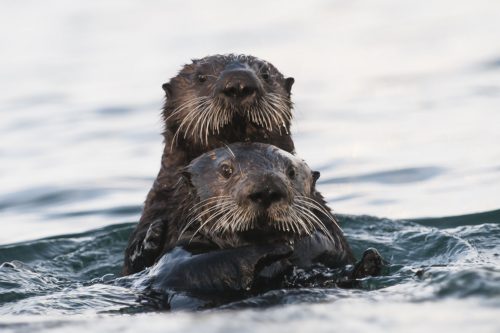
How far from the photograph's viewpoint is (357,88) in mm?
14430

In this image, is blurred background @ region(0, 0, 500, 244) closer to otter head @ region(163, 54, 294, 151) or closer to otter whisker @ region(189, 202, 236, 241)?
otter head @ region(163, 54, 294, 151)

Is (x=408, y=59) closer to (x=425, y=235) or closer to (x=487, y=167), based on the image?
(x=487, y=167)

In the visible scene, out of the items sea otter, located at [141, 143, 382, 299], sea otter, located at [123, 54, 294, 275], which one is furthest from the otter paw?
sea otter, located at [123, 54, 294, 275]

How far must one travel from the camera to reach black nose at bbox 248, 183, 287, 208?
21.7 ft

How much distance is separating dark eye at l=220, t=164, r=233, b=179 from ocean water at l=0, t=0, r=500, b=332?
824mm

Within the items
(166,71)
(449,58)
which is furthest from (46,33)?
(449,58)

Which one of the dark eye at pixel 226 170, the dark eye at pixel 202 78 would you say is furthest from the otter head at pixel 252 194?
the dark eye at pixel 202 78

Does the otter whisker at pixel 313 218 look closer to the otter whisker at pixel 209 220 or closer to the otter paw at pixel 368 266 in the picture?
the otter paw at pixel 368 266

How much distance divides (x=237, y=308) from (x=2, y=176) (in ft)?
22.7

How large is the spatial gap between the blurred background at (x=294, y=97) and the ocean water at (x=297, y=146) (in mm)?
29

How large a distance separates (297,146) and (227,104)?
4.86m

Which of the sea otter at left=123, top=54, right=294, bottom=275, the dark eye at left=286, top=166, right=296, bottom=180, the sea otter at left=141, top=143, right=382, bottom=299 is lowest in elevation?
the sea otter at left=141, top=143, right=382, bottom=299

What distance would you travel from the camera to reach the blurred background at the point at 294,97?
1170cm

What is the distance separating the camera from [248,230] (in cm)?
685
